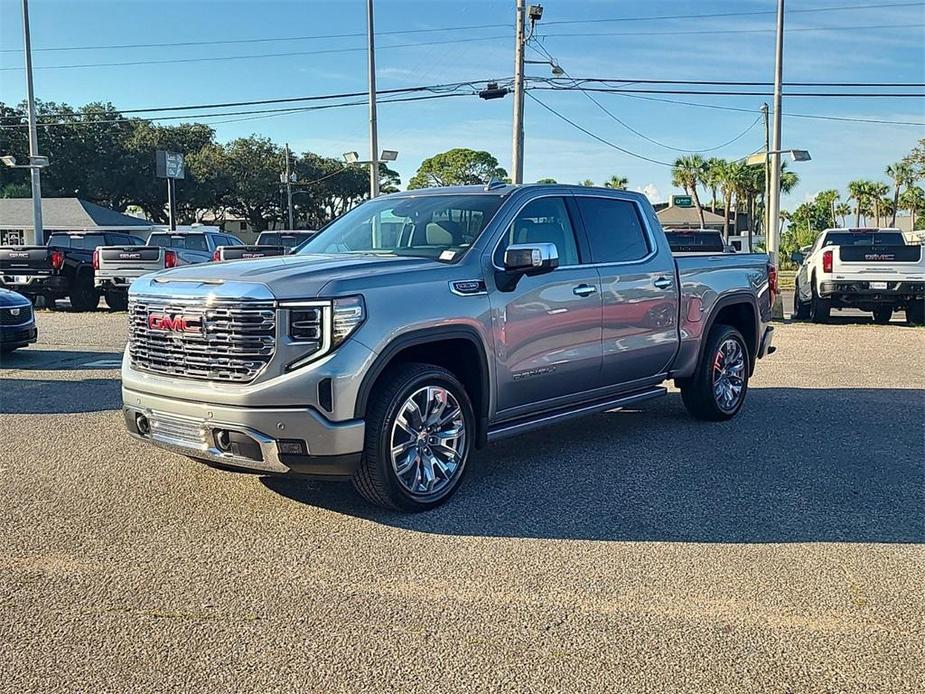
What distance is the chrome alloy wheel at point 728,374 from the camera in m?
7.77

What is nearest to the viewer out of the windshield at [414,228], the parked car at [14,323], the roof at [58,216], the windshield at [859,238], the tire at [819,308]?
the windshield at [414,228]

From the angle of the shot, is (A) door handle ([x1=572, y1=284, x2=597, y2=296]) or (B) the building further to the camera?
(B) the building

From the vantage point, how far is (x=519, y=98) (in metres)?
23.9

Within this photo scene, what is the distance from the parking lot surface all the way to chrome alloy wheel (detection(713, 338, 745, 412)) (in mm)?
623

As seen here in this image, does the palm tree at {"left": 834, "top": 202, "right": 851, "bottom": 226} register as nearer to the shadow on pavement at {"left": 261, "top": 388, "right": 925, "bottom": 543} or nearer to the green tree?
the green tree

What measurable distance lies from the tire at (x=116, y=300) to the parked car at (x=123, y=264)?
431 millimetres

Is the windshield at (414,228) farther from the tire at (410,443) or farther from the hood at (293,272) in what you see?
the tire at (410,443)

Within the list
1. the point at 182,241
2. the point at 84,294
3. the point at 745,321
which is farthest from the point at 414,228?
the point at 182,241

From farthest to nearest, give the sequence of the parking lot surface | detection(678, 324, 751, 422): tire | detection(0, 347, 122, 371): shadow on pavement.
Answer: detection(0, 347, 122, 371): shadow on pavement < detection(678, 324, 751, 422): tire < the parking lot surface

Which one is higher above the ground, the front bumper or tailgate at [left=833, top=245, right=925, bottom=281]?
tailgate at [left=833, top=245, right=925, bottom=281]

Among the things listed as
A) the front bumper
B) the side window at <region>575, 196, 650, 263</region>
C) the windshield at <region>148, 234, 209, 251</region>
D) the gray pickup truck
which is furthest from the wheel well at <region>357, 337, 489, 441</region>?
the windshield at <region>148, 234, 209, 251</region>

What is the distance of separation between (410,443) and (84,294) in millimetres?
15709

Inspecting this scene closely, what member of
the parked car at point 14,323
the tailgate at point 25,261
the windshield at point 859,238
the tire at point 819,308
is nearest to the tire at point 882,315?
the tire at point 819,308

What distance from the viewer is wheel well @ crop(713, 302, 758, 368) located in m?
8.18
